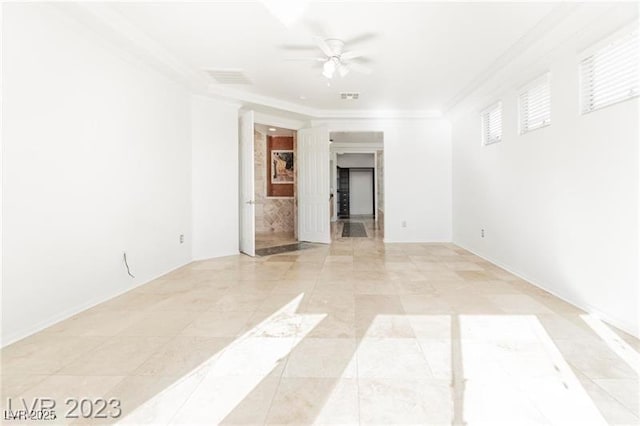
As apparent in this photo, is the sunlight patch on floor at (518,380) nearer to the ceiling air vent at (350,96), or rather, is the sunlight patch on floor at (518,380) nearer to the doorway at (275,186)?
the ceiling air vent at (350,96)

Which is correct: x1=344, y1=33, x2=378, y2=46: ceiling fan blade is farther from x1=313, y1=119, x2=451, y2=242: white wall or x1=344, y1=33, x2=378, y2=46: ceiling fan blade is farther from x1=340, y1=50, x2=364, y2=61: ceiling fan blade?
x1=313, y1=119, x2=451, y2=242: white wall

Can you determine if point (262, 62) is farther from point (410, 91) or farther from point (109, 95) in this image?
point (410, 91)

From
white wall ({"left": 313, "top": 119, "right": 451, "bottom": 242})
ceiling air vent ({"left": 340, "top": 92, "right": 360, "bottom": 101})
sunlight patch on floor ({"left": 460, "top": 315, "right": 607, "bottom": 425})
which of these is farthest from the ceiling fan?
sunlight patch on floor ({"left": 460, "top": 315, "right": 607, "bottom": 425})

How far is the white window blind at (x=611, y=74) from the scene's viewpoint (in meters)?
2.16

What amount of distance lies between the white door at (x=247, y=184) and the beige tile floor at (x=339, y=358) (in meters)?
1.82

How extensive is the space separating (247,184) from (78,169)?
248cm

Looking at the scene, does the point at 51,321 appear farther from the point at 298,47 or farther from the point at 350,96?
the point at 350,96

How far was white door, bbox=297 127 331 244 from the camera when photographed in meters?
6.04

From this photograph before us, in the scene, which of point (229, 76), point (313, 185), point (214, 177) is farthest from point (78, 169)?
point (313, 185)

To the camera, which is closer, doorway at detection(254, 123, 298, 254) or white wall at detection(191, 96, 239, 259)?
white wall at detection(191, 96, 239, 259)

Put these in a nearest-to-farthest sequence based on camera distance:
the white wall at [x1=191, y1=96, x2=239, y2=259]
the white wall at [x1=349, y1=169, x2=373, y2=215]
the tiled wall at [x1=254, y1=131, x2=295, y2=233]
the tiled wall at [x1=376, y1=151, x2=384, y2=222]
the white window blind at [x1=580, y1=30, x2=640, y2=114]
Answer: the white window blind at [x1=580, y1=30, x2=640, y2=114]
the white wall at [x1=191, y1=96, x2=239, y2=259]
the tiled wall at [x1=254, y1=131, x2=295, y2=233]
the tiled wall at [x1=376, y1=151, x2=384, y2=222]
the white wall at [x1=349, y1=169, x2=373, y2=215]

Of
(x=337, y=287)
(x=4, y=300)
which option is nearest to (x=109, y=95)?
(x=4, y=300)

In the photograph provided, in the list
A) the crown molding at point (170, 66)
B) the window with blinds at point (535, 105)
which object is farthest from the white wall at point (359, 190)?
the window with blinds at point (535, 105)

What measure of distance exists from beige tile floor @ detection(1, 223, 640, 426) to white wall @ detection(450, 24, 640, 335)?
1.01 feet
